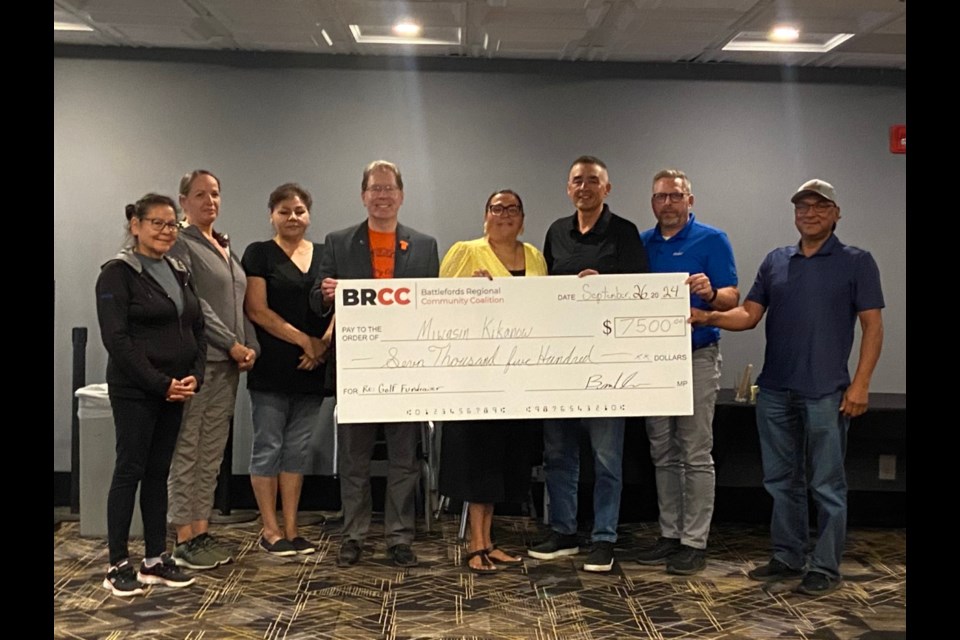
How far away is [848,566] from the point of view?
3.62 meters

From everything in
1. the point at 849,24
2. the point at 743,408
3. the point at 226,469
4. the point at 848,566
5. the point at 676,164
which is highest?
the point at 849,24

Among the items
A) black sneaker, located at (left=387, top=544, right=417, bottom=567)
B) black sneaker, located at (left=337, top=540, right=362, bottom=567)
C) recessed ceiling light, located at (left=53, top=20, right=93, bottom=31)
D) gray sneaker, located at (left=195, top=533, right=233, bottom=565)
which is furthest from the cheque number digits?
recessed ceiling light, located at (left=53, top=20, right=93, bottom=31)

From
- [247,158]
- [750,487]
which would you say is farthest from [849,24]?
[247,158]

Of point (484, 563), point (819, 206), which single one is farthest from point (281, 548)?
point (819, 206)

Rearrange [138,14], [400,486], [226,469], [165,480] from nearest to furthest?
[165,480] < [400,486] < [138,14] < [226,469]

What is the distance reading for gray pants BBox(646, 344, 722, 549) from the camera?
3412 mm

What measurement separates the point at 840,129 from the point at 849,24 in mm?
864

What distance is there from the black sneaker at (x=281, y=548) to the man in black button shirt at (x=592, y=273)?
1.08m

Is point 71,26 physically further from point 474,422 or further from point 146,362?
point 474,422

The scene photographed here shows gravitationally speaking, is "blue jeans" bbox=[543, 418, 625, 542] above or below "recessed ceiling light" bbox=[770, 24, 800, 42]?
below

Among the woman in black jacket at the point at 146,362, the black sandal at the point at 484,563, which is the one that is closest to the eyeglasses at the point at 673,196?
the black sandal at the point at 484,563

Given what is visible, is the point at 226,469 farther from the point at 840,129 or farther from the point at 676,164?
the point at 840,129

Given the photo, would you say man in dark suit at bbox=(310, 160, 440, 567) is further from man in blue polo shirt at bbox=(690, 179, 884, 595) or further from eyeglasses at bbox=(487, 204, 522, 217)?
man in blue polo shirt at bbox=(690, 179, 884, 595)

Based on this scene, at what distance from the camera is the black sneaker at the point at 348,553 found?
3.49m
